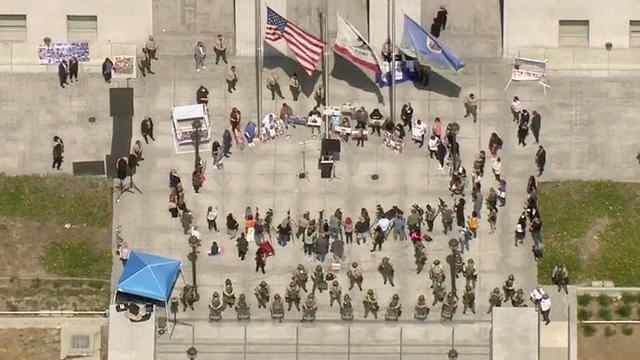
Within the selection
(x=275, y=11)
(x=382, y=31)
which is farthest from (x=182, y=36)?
(x=382, y=31)

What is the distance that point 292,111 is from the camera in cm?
7138

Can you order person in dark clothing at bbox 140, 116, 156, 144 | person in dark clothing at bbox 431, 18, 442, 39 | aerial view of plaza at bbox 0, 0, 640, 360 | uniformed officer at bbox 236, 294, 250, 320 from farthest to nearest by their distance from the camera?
person in dark clothing at bbox 431, 18, 442, 39, person in dark clothing at bbox 140, 116, 156, 144, aerial view of plaza at bbox 0, 0, 640, 360, uniformed officer at bbox 236, 294, 250, 320

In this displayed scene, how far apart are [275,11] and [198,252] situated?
12.9 m

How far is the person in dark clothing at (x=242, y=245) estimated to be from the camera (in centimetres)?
7006

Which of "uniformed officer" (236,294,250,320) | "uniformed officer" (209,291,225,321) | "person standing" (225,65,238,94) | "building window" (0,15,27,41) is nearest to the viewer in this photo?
"uniformed officer" (236,294,250,320)

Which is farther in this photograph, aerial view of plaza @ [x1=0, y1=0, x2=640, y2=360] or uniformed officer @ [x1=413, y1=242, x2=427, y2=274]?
uniformed officer @ [x1=413, y1=242, x2=427, y2=274]

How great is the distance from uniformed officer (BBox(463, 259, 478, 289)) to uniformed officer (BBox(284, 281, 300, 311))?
8472 mm

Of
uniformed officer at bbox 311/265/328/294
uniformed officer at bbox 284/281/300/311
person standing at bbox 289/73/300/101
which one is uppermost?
person standing at bbox 289/73/300/101

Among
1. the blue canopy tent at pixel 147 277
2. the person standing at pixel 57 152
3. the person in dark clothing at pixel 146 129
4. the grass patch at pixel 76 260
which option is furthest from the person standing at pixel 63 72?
the blue canopy tent at pixel 147 277

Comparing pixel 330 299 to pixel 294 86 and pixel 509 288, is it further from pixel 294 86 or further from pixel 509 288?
pixel 294 86

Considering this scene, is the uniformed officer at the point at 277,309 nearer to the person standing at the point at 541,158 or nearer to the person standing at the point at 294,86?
the person standing at the point at 294,86

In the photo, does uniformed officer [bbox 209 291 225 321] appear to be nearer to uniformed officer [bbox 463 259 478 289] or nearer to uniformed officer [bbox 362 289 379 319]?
uniformed officer [bbox 362 289 379 319]

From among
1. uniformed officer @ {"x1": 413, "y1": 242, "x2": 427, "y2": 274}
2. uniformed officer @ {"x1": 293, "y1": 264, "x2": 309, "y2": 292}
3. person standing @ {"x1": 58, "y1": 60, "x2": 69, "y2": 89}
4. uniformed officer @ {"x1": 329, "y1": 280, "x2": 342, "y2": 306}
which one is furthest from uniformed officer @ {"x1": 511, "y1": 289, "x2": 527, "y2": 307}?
person standing @ {"x1": 58, "y1": 60, "x2": 69, "y2": 89}

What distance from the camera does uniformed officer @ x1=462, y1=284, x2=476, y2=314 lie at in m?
69.7
